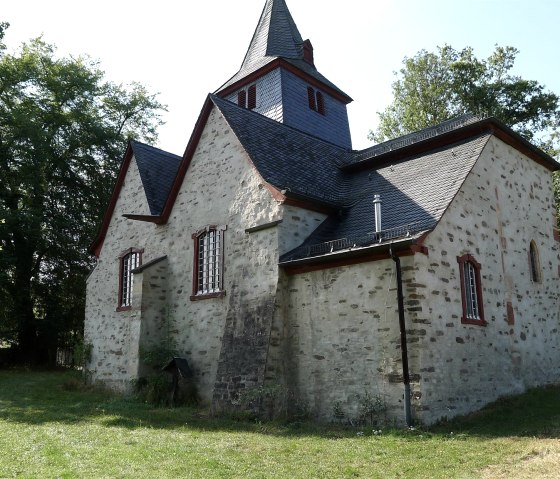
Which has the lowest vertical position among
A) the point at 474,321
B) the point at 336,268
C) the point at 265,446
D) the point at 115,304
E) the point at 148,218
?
the point at 265,446

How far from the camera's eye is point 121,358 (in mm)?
17562

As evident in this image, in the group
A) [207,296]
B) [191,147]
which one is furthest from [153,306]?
[191,147]

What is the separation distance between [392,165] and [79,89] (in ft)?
65.7

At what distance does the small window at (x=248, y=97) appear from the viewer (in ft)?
79.2

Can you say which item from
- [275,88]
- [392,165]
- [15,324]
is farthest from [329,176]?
[15,324]

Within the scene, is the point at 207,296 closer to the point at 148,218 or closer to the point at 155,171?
the point at 148,218

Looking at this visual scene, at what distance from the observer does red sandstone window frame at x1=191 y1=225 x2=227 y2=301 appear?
50.6ft

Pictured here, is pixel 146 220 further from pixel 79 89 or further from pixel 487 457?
pixel 79 89

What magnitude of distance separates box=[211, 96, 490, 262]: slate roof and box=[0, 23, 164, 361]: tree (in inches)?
507

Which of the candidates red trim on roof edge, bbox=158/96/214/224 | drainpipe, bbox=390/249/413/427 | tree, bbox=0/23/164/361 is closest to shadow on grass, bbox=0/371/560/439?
drainpipe, bbox=390/249/413/427

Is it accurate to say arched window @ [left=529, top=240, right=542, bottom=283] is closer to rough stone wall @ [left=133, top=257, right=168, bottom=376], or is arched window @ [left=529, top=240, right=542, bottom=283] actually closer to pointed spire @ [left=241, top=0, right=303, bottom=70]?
rough stone wall @ [left=133, top=257, right=168, bottom=376]

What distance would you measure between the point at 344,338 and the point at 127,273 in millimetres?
9889

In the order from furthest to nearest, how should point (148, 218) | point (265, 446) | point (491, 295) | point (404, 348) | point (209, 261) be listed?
point (148, 218)
point (209, 261)
point (491, 295)
point (404, 348)
point (265, 446)

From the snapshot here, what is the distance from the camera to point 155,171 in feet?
66.7
